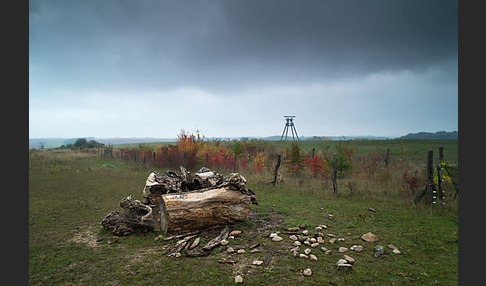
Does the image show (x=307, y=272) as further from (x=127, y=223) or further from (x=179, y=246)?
(x=127, y=223)

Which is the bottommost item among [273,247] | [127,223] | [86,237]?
[86,237]

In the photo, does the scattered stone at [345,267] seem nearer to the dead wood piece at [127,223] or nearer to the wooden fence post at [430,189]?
the dead wood piece at [127,223]

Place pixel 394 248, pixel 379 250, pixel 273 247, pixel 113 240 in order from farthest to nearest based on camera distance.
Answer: pixel 113 240
pixel 273 247
pixel 394 248
pixel 379 250

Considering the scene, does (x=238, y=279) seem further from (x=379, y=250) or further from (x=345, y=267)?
(x=379, y=250)

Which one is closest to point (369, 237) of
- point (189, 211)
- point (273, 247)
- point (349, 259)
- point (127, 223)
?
point (349, 259)

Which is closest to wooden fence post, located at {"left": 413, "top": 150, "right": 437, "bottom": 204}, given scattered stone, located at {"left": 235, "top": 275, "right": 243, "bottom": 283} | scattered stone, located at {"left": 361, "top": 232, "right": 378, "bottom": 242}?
scattered stone, located at {"left": 361, "top": 232, "right": 378, "bottom": 242}

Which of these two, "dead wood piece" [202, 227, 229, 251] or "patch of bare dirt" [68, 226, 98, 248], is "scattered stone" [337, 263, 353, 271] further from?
"patch of bare dirt" [68, 226, 98, 248]

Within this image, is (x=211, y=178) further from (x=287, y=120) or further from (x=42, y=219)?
(x=287, y=120)

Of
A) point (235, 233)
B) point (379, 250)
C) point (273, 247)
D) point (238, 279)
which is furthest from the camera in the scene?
A: point (235, 233)

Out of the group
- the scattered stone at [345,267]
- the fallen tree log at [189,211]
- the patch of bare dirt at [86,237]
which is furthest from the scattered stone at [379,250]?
the patch of bare dirt at [86,237]

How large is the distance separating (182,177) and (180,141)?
15.6 m

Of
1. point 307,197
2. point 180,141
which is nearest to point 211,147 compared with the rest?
point 180,141

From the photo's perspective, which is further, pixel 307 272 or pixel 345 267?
pixel 345 267

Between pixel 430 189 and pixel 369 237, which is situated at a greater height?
pixel 430 189
